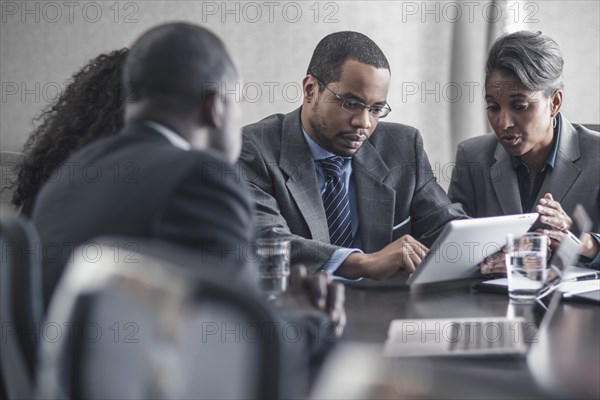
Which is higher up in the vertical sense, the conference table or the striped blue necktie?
→ the striped blue necktie

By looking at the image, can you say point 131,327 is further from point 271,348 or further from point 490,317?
point 490,317

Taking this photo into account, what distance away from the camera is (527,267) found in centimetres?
196

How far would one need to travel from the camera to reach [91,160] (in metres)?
1.37

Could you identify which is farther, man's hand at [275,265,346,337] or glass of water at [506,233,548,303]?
glass of water at [506,233,548,303]

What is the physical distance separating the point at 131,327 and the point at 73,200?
1.85 feet

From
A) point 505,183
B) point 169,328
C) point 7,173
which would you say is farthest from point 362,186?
point 169,328

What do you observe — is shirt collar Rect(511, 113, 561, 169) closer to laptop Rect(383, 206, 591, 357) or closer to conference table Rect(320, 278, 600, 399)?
conference table Rect(320, 278, 600, 399)

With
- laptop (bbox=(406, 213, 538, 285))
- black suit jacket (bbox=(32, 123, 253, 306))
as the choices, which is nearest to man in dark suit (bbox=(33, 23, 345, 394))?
black suit jacket (bbox=(32, 123, 253, 306))

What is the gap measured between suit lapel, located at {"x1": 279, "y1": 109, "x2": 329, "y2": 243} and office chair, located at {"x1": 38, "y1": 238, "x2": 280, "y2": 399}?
70.2 inches

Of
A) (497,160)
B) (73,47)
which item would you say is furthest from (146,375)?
(73,47)

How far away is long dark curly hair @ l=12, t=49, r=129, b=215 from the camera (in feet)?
6.64

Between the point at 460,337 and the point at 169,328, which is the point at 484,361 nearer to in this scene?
the point at 460,337

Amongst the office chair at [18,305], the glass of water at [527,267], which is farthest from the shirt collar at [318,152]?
the office chair at [18,305]

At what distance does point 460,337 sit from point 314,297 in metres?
0.28
